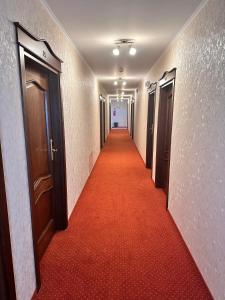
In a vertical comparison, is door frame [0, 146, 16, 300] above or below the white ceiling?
below

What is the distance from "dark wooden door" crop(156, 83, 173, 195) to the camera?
339 cm

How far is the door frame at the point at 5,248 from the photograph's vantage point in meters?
1.13

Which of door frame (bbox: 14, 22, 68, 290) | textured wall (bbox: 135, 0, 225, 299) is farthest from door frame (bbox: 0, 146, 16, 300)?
textured wall (bbox: 135, 0, 225, 299)

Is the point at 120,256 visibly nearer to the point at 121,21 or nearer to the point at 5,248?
the point at 5,248

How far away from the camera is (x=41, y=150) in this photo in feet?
6.61

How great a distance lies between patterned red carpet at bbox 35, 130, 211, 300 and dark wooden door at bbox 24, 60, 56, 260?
0.25 metres

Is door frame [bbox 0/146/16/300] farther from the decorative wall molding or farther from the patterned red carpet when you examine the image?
the decorative wall molding

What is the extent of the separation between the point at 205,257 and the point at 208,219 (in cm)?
34

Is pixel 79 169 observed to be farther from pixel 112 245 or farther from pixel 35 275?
pixel 35 275

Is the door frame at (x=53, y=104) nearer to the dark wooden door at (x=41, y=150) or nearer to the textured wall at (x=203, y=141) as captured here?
the dark wooden door at (x=41, y=150)

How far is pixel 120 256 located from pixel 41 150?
1.34 meters

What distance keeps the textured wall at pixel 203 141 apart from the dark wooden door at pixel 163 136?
0.85m

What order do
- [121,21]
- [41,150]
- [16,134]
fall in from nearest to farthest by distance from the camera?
[16,134], [41,150], [121,21]

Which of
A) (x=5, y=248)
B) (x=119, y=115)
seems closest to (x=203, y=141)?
(x=5, y=248)
